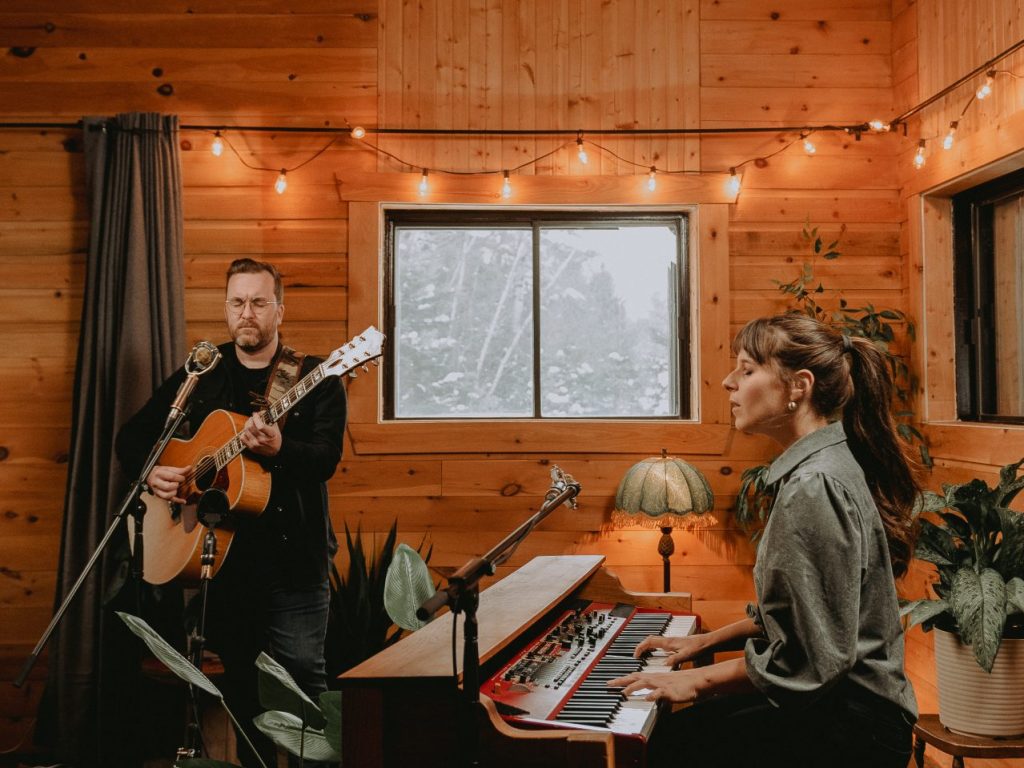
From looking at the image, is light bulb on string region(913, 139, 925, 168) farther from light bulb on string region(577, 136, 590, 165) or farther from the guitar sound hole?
the guitar sound hole

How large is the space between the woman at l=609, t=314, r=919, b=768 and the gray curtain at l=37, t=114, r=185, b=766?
2.38 meters

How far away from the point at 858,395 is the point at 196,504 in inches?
73.3

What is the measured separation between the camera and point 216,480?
2.60 m

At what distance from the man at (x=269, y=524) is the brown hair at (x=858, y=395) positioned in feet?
4.34

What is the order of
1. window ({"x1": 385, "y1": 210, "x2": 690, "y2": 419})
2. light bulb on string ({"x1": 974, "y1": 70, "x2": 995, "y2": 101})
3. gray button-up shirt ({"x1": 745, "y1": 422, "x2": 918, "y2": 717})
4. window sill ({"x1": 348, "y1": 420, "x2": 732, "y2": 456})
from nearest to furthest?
gray button-up shirt ({"x1": 745, "y1": 422, "x2": 918, "y2": 717})
light bulb on string ({"x1": 974, "y1": 70, "x2": 995, "y2": 101})
window sill ({"x1": 348, "y1": 420, "x2": 732, "y2": 456})
window ({"x1": 385, "y1": 210, "x2": 690, "y2": 419})

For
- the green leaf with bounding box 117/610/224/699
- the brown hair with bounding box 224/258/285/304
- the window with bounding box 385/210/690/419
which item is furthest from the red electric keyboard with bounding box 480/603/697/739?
the window with bounding box 385/210/690/419

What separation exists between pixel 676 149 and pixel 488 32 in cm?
96

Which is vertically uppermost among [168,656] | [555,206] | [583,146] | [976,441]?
[583,146]

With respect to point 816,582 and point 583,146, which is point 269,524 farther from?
point 583,146

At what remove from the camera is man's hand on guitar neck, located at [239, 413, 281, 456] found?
97.3 inches

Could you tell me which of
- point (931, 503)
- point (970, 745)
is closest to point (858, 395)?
point (931, 503)

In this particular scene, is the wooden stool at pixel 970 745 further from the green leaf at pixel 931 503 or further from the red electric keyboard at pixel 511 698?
the red electric keyboard at pixel 511 698

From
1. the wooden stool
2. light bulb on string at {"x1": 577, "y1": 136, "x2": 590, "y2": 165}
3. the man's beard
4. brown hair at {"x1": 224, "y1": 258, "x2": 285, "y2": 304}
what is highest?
light bulb on string at {"x1": 577, "y1": 136, "x2": 590, "y2": 165}

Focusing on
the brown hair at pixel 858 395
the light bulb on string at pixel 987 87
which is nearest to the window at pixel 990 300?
the light bulb on string at pixel 987 87
